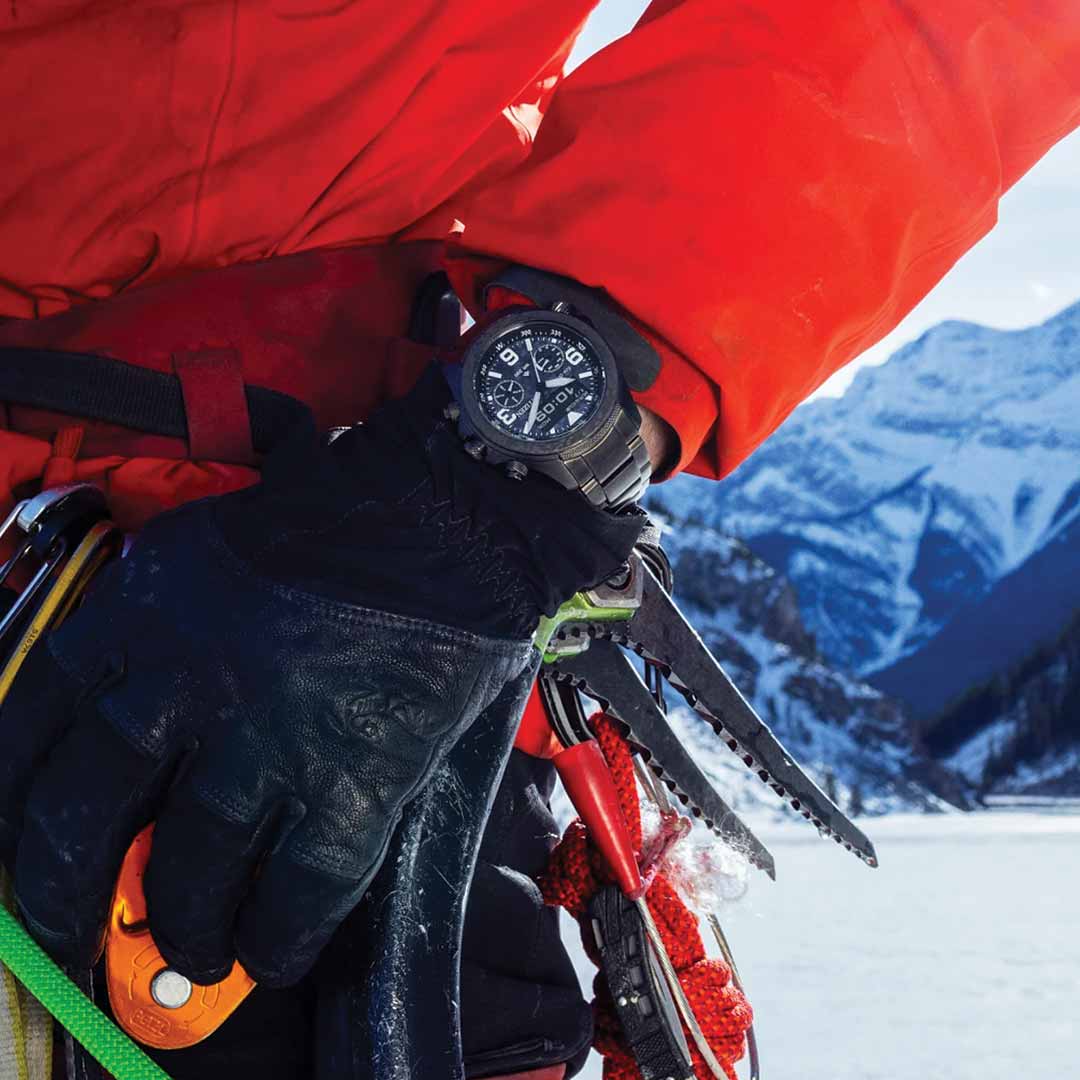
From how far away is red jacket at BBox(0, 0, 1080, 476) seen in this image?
909 mm

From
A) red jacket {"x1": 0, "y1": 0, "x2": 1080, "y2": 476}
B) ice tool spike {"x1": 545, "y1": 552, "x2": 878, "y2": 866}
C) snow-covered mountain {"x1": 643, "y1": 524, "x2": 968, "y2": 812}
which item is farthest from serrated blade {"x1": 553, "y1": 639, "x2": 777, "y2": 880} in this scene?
snow-covered mountain {"x1": 643, "y1": 524, "x2": 968, "y2": 812}

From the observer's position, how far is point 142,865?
83cm

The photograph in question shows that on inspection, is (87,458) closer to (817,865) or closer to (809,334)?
(809,334)

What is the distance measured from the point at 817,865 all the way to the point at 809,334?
5.06 meters

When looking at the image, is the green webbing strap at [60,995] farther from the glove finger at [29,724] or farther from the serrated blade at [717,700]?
the serrated blade at [717,700]

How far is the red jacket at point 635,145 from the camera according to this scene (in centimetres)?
91

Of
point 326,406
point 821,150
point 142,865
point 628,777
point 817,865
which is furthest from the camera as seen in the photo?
point 817,865

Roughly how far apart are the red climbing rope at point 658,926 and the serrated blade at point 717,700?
0.10m

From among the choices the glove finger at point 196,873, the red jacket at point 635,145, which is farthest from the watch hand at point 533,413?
the glove finger at point 196,873

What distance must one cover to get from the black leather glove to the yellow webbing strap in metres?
0.02

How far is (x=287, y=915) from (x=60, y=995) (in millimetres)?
154

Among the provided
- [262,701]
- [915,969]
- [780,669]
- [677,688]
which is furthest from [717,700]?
[780,669]

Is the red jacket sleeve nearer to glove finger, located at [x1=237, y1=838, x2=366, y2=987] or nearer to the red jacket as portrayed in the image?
the red jacket

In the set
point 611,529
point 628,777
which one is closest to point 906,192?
point 611,529
